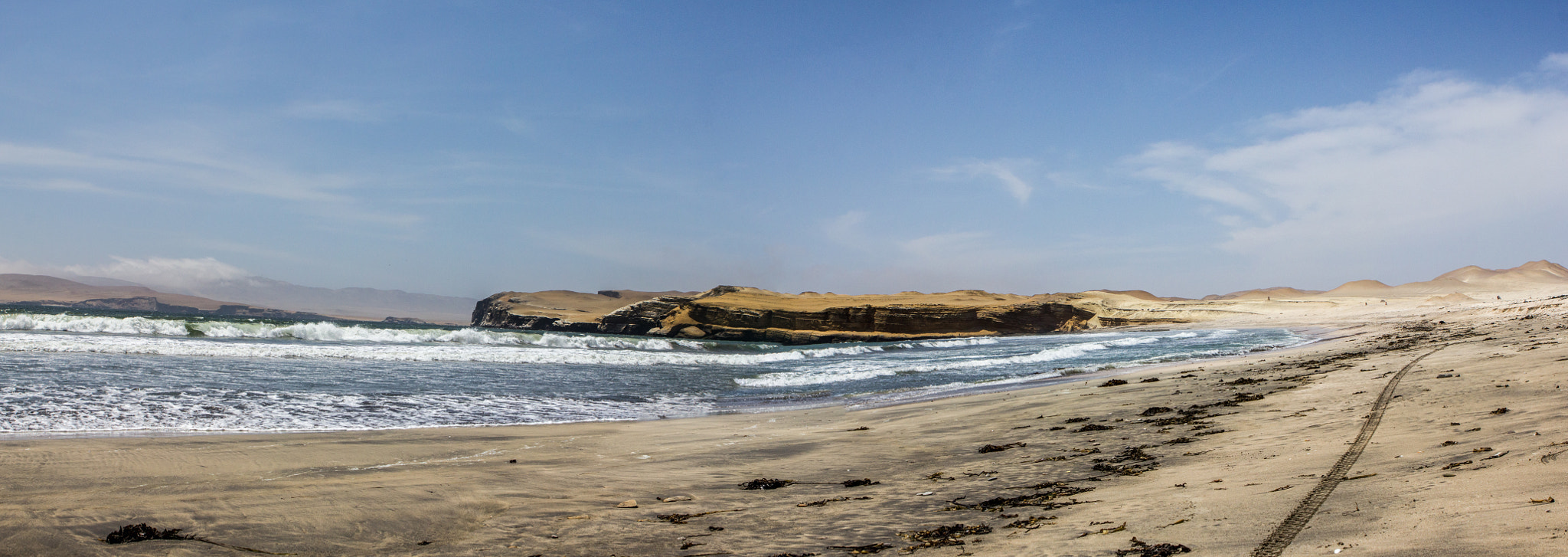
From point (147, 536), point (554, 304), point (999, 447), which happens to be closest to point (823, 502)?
point (999, 447)

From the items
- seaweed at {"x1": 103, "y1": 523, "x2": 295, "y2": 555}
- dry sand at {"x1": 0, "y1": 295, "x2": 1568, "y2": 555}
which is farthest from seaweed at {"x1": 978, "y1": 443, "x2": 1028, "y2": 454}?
seaweed at {"x1": 103, "y1": 523, "x2": 295, "y2": 555}

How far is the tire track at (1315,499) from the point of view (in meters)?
2.98

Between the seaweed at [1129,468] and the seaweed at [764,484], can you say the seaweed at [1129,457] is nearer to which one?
the seaweed at [1129,468]

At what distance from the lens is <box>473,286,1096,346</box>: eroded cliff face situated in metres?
52.5

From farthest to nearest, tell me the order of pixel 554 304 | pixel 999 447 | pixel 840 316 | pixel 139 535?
pixel 554 304 < pixel 840 316 < pixel 999 447 < pixel 139 535

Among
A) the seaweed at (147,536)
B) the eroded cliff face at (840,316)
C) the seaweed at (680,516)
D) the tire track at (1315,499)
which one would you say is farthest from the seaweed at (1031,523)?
the eroded cliff face at (840,316)

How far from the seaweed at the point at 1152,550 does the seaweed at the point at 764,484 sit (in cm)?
290

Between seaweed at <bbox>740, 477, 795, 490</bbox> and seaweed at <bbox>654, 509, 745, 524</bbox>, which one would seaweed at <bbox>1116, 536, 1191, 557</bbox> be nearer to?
seaweed at <bbox>654, 509, 745, 524</bbox>

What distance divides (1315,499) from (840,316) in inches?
1955

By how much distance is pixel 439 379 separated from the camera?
1548 centimetres

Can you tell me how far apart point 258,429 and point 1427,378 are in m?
14.1

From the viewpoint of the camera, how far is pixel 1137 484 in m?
4.69

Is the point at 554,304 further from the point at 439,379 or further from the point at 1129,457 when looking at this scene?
the point at 1129,457

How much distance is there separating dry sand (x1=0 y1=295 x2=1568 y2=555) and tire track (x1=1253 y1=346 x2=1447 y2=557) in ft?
0.08
